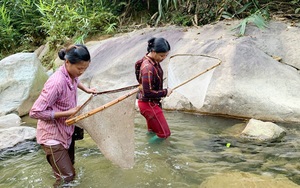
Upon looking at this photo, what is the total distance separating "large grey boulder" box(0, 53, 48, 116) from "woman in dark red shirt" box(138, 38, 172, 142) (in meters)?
3.86

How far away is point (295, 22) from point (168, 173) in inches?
200

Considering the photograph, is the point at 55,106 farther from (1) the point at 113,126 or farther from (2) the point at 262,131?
(2) the point at 262,131

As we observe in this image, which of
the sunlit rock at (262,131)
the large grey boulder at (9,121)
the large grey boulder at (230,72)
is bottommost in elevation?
the large grey boulder at (9,121)

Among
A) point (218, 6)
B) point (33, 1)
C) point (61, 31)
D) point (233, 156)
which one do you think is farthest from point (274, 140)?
point (33, 1)

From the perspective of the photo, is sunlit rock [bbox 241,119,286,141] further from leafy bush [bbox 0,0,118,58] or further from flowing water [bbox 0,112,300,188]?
leafy bush [bbox 0,0,118,58]

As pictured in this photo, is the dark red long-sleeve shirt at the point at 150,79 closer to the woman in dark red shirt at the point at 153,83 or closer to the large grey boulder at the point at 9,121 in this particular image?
the woman in dark red shirt at the point at 153,83

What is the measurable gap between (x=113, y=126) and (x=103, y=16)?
7.33 meters

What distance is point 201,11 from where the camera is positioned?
9234 millimetres

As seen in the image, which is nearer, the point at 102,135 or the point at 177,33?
the point at 102,135

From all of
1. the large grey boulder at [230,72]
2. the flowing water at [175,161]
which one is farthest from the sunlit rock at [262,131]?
the large grey boulder at [230,72]

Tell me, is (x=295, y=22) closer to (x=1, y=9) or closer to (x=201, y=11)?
(x=201, y=11)

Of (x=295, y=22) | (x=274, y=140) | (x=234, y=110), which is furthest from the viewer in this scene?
(x=295, y=22)

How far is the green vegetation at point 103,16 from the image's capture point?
8.53 metres

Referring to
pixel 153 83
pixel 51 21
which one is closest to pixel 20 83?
pixel 51 21
